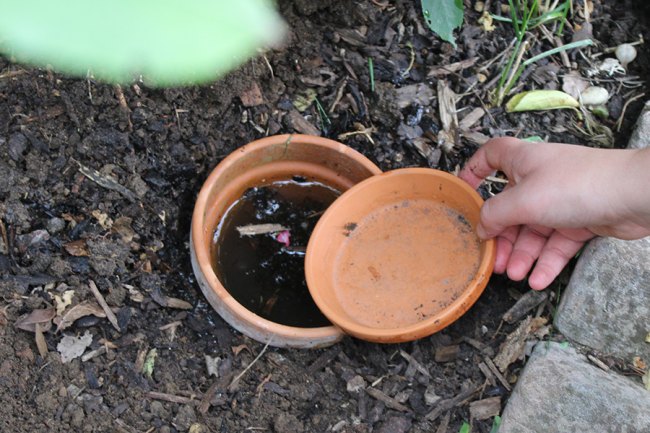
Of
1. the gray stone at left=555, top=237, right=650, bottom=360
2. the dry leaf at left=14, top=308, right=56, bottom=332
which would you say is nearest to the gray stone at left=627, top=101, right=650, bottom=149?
the gray stone at left=555, top=237, right=650, bottom=360

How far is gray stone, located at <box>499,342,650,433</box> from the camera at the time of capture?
1.94m

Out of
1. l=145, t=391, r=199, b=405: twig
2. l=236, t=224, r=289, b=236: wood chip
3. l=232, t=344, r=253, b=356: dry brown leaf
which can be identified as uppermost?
l=236, t=224, r=289, b=236: wood chip

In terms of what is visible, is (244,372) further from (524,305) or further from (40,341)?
(524,305)

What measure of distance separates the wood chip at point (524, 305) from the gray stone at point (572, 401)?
0.56 ft

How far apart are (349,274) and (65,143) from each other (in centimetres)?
97

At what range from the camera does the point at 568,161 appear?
193cm

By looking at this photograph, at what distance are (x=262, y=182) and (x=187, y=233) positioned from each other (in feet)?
1.05

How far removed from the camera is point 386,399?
2131mm

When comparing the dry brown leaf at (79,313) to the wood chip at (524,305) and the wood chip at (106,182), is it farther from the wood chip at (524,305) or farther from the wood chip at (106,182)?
the wood chip at (524,305)

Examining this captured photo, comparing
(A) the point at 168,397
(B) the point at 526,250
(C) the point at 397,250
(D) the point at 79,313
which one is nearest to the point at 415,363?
Result: (C) the point at 397,250

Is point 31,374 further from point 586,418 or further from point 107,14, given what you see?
point 586,418

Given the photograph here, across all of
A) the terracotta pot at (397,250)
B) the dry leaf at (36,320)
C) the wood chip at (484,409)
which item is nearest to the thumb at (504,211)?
the terracotta pot at (397,250)

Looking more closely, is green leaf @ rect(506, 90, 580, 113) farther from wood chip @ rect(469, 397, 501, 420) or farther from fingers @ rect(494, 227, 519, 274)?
wood chip @ rect(469, 397, 501, 420)

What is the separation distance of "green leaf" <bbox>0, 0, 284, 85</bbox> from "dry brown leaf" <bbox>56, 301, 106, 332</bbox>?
0.79m
